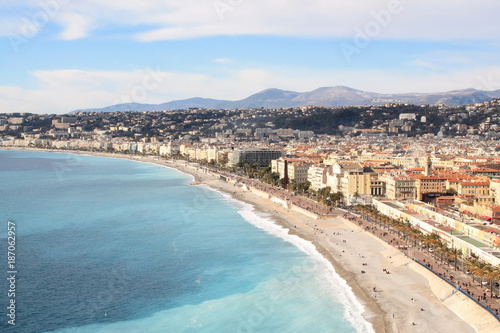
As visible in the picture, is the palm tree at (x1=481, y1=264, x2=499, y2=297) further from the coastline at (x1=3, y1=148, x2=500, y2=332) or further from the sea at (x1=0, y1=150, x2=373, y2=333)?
the sea at (x1=0, y1=150, x2=373, y2=333)

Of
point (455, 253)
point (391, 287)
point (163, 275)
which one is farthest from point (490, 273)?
point (163, 275)

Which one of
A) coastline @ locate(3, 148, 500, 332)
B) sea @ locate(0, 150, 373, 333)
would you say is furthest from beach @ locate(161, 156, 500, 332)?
sea @ locate(0, 150, 373, 333)

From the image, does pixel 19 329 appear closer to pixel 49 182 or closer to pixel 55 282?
pixel 55 282

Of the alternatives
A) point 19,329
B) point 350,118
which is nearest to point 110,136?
point 350,118

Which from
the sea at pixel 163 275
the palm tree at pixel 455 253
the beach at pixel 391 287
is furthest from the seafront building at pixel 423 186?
the sea at pixel 163 275

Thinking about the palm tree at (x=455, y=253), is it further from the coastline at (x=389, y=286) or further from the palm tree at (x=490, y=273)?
the palm tree at (x=490, y=273)

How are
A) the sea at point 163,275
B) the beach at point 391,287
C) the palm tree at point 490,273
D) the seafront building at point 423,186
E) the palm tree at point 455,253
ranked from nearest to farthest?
the beach at point 391,287 → the sea at point 163,275 → the palm tree at point 490,273 → the palm tree at point 455,253 → the seafront building at point 423,186

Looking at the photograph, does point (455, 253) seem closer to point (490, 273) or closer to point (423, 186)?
point (490, 273)
